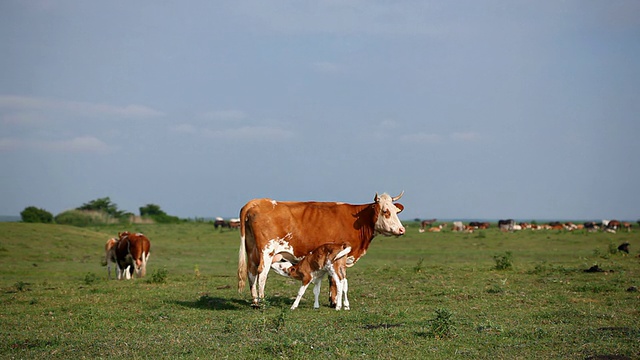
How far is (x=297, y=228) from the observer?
14.9 metres

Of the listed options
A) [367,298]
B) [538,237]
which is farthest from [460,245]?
[367,298]

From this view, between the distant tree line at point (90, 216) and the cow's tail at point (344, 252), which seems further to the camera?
the distant tree line at point (90, 216)

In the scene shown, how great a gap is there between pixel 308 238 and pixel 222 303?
2488 millimetres

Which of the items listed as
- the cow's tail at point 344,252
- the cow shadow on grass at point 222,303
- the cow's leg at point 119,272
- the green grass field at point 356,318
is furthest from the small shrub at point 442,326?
the cow's leg at point 119,272

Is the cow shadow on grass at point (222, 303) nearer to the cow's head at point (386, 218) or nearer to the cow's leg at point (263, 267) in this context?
the cow's leg at point (263, 267)

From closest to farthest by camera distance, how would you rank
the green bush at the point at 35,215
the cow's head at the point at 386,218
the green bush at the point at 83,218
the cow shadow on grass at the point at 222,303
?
the cow shadow on grass at the point at 222,303, the cow's head at the point at 386,218, the green bush at the point at 35,215, the green bush at the point at 83,218

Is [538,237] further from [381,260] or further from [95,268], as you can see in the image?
[95,268]

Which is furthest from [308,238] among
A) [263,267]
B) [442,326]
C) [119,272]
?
[119,272]

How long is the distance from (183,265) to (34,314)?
1738cm

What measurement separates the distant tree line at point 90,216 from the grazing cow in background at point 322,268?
50033 millimetres

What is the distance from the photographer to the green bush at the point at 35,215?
5859 centimetres

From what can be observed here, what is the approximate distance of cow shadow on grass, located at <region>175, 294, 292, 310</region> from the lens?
Answer: 48.6ft

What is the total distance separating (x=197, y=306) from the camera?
15.0 m

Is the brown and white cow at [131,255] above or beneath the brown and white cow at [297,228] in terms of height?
beneath
